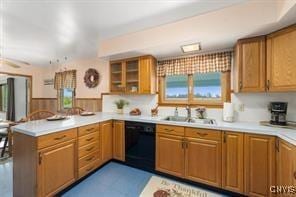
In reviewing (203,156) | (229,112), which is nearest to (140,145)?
(203,156)

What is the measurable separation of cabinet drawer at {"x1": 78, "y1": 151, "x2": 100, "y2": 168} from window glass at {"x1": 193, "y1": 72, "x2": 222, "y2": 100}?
2081 millimetres

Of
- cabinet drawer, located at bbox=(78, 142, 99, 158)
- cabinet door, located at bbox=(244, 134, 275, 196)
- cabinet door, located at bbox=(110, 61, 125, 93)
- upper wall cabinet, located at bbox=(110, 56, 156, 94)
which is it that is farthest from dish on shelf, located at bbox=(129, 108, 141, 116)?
cabinet door, located at bbox=(244, 134, 275, 196)

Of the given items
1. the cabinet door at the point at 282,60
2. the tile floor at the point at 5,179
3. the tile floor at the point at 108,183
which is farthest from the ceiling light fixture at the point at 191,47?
the tile floor at the point at 5,179

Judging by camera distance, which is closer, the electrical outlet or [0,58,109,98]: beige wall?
the electrical outlet

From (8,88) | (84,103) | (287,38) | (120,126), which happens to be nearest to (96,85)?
(84,103)

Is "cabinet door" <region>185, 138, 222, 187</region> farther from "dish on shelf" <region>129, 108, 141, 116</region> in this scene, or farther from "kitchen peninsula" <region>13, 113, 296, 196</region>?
"dish on shelf" <region>129, 108, 141, 116</region>

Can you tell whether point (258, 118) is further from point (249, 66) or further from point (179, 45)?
point (179, 45)

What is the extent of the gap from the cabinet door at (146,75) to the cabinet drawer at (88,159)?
4.55 ft

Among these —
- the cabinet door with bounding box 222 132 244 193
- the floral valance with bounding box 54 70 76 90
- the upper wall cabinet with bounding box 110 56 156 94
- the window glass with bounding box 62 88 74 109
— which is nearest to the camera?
the cabinet door with bounding box 222 132 244 193

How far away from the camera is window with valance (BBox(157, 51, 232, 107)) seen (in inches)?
103

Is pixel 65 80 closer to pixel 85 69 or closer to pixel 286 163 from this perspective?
pixel 85 69

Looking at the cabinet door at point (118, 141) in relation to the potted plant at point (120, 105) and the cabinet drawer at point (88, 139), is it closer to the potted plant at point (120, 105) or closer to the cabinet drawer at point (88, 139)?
the cabinet drawer at point (88, 139)

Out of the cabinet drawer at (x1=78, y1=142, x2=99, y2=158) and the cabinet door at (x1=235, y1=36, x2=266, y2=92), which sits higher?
the cabinet door at (x1=235, y1=36, x2=266, y2=92)

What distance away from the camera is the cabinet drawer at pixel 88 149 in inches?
87.8
